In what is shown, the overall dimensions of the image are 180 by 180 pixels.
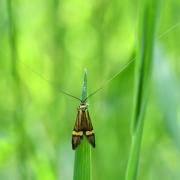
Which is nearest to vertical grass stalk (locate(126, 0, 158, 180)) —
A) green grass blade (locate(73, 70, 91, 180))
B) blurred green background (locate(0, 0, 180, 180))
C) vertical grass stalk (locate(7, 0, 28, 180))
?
green grass blade (locate(73, 70, 91, 180))

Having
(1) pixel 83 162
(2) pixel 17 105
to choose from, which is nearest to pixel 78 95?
(2) pixel 17 105

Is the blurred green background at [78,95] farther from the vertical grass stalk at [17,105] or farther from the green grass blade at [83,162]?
the green grass blade at [83,162]

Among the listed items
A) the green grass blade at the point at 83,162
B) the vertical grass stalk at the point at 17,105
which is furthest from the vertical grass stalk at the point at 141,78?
the vertical grass stalk at the point at 17,105

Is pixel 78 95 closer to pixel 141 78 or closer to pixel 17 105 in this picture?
pixel 17 105

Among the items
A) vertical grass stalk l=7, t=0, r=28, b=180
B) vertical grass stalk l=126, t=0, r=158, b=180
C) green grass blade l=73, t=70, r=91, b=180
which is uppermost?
vertical grass stalk l=7, t=0, r=28, b=180

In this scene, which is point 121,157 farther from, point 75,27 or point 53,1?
point 75,27

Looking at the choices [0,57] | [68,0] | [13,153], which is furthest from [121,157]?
[68,0]

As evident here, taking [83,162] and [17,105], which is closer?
[83,162]

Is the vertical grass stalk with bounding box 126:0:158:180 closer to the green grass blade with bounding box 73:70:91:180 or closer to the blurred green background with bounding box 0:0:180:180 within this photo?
the green grass blade with bounding box 73:70:91:180
